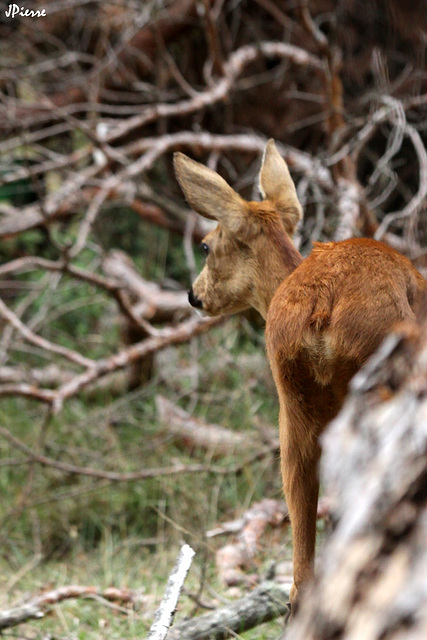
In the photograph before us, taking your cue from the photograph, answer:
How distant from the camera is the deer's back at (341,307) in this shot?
189 cm

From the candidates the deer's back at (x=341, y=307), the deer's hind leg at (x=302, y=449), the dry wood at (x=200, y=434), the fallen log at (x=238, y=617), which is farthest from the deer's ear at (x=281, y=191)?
the dry wood at (x=200, y=434)

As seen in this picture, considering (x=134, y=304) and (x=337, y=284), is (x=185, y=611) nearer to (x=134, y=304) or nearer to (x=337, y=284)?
(x=337, y=284)

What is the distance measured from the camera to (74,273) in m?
4.30

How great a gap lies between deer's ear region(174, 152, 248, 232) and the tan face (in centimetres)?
8

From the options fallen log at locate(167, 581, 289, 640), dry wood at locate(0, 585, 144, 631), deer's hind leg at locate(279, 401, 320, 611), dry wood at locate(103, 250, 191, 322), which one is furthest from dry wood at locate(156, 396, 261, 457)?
deer's hind leg at locate(279, 401, 320, 611)

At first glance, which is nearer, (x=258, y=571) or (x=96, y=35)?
(x=258, y=571)

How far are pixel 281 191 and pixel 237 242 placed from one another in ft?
1.18

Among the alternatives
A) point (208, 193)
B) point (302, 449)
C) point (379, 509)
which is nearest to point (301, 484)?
point (302, 449)

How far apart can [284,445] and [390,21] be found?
5209 millimetres

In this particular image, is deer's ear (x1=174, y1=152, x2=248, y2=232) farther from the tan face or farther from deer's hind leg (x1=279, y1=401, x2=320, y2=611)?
deer's hind leg (x1=279, y1=401, x2=320, y2=611)

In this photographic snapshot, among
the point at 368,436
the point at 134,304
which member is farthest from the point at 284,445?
the point at 134,304

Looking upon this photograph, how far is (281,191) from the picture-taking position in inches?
117

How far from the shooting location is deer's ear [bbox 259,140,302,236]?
115 inches

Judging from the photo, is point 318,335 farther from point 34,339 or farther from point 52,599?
point 34,339
